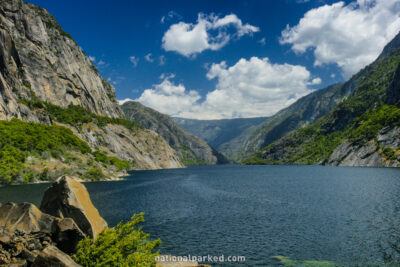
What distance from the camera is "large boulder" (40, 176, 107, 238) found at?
2316 cm

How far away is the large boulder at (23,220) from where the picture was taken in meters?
18.9

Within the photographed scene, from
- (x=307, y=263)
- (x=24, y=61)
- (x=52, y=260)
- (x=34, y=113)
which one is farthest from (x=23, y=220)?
(x=24, y=61)

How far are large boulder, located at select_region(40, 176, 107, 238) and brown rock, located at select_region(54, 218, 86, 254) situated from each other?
2.75 meters

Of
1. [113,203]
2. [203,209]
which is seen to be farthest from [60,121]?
[203,209]

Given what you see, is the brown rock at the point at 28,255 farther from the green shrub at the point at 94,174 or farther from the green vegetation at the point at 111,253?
the green shrub at the point at 94,174

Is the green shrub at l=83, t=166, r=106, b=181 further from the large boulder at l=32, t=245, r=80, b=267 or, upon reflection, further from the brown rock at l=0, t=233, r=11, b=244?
the large boulder at l=32, t=245, r=80, b=267

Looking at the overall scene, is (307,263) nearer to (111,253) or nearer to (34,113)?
(111,253)

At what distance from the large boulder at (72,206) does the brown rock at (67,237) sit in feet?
9.01

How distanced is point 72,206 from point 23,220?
15.6 feet

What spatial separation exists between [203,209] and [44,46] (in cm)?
20134

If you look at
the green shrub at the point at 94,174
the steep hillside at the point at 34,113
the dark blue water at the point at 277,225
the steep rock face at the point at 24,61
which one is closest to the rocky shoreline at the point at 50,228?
the dark blue water at the point at 277,225

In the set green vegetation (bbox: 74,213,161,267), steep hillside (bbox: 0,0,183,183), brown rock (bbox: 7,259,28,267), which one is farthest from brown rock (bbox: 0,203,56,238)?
steep hillside (bbox: 0,0,183,183)

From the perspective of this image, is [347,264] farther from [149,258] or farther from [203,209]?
[203,209]

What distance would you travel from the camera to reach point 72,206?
78.1 feet
